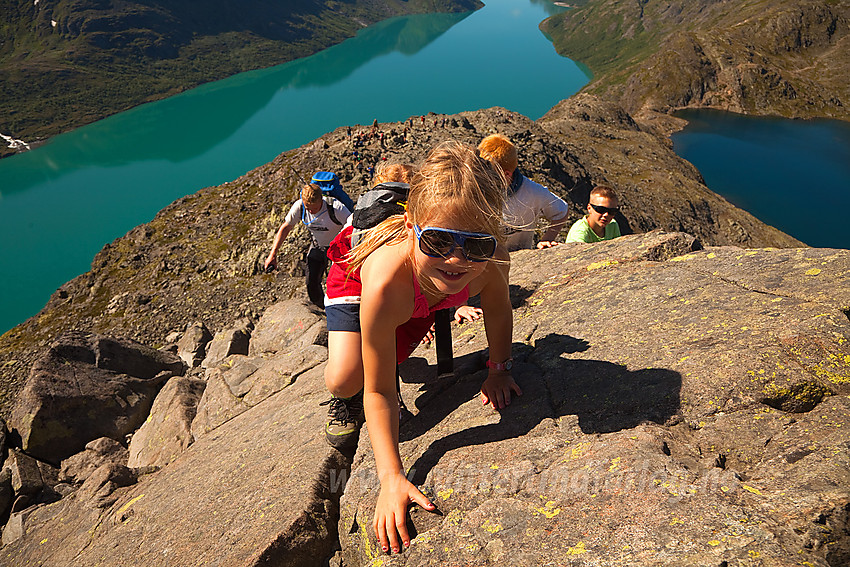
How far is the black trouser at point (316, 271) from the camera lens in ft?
49.3

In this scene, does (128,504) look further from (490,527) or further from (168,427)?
(490,527)

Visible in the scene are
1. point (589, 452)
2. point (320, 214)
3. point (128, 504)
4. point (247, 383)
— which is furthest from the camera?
point (320, 214)

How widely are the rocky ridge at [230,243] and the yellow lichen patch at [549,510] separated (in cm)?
2264

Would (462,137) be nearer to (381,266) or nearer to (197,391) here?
(197,391)

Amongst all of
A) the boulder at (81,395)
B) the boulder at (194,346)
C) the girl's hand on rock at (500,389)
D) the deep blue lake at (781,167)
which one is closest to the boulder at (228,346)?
the boulder at (194,346)

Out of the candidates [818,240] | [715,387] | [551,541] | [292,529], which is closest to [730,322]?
[715,387]

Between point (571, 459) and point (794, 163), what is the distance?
6971 inches

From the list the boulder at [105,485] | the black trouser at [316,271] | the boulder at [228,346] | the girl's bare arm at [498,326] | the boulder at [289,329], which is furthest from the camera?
the boulder at [228,346]

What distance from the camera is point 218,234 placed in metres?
36.3

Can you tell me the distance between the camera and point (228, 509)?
20.3 feet

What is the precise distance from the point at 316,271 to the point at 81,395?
861 centimetres

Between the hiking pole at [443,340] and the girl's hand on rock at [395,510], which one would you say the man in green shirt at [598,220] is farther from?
the girl's hand on rock at [395,510]

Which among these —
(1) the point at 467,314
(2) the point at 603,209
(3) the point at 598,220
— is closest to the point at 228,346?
(1) the point at 467,314

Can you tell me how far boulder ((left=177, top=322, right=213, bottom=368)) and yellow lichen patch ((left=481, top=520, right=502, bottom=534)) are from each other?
61.4 ft
